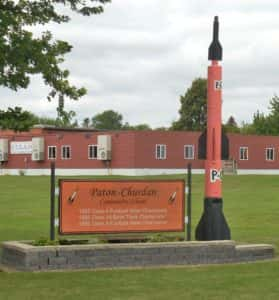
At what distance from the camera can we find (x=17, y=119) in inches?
496

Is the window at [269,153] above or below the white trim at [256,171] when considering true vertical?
above

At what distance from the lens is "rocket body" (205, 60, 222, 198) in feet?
47.2

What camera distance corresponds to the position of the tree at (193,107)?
385ft

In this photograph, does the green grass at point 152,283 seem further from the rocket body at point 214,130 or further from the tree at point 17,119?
the tree at point 17,119

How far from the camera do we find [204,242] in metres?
13.5

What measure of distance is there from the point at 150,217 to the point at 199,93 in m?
105

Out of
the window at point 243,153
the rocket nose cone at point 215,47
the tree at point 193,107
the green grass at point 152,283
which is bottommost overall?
the green grass at point 152,283

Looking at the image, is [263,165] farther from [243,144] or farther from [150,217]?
[150,217]

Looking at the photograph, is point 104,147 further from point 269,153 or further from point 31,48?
point 31,48

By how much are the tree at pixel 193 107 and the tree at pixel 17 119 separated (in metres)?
104

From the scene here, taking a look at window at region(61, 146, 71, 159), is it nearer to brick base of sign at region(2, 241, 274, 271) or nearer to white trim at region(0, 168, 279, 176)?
white trim at region(0, 168, 279, 176)

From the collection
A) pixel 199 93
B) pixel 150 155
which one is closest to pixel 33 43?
pixel 150 155

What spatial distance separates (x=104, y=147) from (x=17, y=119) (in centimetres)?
6349

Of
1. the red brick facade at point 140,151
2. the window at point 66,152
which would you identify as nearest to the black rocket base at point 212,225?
the red brick facade at point 140,151
